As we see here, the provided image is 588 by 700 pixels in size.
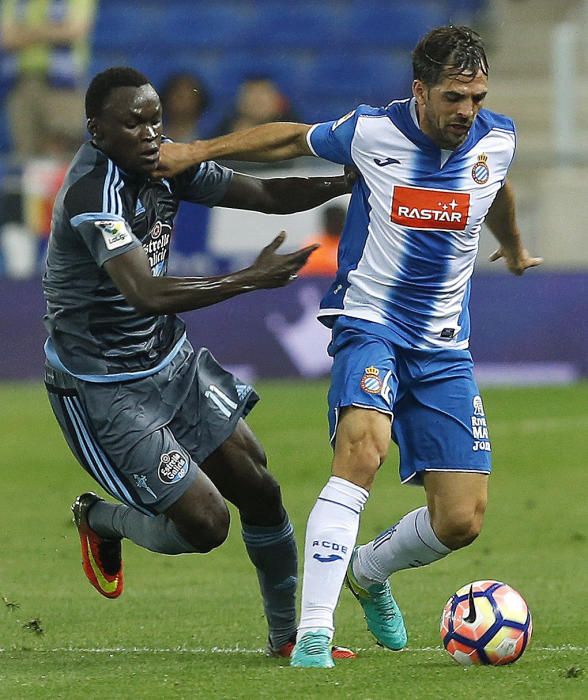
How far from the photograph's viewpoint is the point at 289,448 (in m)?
13.6

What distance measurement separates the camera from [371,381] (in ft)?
19.7

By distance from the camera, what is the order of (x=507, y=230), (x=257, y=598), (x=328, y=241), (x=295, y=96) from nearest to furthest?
(x=507, y=230) < (x=257, y=598) < (x=328, y=241) < (x=295, y=96)

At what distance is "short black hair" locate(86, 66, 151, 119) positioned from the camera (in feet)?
20.0

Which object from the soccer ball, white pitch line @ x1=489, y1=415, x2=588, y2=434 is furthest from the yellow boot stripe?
white pitch line @ x1=489, y1=415, x2=588, y2=434

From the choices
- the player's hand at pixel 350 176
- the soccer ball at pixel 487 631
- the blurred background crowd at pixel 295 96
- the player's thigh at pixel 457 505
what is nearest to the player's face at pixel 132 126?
the player's hand at pixel 350 176

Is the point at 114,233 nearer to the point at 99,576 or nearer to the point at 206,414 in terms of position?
the point at 206,414

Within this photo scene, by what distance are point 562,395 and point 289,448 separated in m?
4.09

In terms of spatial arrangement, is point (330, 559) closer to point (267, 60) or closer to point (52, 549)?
point (52, 549)

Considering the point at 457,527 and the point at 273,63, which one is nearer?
the point at 457,527

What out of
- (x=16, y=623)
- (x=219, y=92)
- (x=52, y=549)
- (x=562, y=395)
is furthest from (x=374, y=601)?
(x=219, y=92)

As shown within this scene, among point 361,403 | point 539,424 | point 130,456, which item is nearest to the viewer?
point 361,403

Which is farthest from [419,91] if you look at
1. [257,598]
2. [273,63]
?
[273,63]

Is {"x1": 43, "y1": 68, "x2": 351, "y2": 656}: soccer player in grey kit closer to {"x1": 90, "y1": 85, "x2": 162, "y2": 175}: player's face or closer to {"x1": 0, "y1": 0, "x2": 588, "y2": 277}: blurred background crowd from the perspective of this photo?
{"x1": 90, "y1": 85, "x2": 162, "y2": 175}: player's face

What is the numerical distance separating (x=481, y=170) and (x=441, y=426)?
40.9 inches
